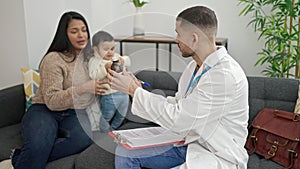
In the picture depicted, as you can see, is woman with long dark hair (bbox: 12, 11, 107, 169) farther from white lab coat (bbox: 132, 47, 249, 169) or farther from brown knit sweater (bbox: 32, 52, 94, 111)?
white lab coat (bbox: 132, 47, 249, 169)

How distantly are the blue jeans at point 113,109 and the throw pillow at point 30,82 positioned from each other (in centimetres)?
100

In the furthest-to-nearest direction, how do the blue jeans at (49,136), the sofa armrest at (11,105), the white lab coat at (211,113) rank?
the sofa armrest at (11,105), the blue jeans at (49,136), the white lab coat at (211,113)

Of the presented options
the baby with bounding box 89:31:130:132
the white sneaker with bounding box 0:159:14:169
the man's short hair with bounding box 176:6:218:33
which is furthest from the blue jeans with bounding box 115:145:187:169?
the white sneaker with bounding box 0:159:14:169

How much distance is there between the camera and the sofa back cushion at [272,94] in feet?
6.39

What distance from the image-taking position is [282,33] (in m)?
2.43

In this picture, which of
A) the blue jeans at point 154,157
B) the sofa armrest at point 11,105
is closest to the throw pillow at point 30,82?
the sofa armrest at point 11,105

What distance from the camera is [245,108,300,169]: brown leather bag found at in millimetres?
1659

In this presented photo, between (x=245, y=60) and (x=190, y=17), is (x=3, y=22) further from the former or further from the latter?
(x=245, y=60)

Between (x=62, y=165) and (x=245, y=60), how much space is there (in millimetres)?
2029

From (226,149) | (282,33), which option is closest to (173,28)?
(226,149)

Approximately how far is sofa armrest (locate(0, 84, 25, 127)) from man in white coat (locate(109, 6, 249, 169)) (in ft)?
3.84

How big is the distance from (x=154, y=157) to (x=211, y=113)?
324 mm

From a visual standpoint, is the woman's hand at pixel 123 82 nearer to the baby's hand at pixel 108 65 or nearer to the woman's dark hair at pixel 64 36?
the baby's hand at pixel 108 65

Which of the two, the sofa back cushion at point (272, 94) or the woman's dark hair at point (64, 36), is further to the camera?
the sofa back cushion at point (272, 94)
